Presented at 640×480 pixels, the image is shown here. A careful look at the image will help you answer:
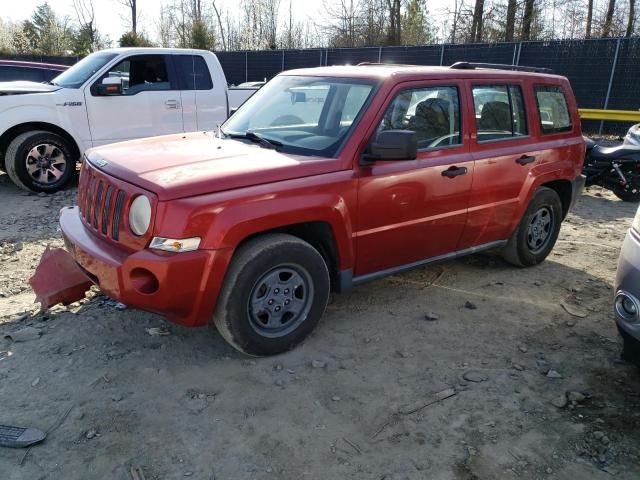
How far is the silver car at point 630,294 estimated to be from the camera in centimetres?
314

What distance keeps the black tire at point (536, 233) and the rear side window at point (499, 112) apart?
0.74 m

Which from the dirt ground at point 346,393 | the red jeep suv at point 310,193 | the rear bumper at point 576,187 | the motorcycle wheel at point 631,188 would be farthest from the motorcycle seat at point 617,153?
the dirt ground at point 346,393

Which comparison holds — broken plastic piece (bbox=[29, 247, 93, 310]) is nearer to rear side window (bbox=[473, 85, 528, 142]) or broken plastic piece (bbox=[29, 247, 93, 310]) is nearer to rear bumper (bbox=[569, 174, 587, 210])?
rear side window (bbox=[473, 85, 528, 142])

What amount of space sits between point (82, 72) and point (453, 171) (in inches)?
240

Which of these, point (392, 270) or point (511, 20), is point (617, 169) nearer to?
point (392, 270)

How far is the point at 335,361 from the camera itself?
3652 millimetres

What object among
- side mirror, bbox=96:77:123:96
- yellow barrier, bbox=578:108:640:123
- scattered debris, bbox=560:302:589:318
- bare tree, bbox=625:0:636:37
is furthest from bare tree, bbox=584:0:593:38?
scattered debris, bbox=560:302:589:318

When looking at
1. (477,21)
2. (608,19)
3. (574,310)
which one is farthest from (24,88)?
(608,19)

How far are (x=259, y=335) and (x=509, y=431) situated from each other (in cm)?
159

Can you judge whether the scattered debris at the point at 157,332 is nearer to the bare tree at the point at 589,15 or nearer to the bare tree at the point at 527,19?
the bare tree at the point at 527,19

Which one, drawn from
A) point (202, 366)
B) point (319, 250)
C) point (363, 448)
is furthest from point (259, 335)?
point (363, 448)

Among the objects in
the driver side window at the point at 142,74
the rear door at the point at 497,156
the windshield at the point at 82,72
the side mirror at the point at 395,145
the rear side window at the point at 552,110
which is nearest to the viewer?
the side mirror at the point at 395,145

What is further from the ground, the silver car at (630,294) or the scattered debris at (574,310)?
the silver car at (630,294)

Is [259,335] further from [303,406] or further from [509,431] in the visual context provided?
[509,431]
